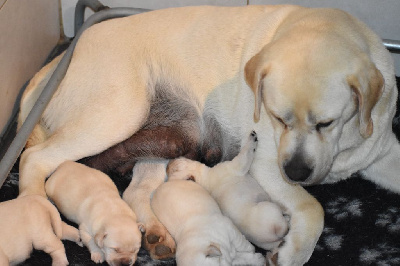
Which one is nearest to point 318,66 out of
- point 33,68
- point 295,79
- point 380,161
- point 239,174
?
point 295,79

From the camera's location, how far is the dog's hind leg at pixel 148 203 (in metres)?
2.35

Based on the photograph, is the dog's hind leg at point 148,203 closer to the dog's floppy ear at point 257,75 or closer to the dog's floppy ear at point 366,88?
the dog's floppy ear at point 257,75

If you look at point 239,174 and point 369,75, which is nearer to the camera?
point 369,75

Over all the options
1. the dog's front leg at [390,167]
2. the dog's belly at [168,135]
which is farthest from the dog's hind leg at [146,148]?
the dog's front leg at [390,167]

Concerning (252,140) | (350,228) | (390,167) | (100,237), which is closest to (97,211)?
(100,237)

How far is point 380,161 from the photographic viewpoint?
8.80ft

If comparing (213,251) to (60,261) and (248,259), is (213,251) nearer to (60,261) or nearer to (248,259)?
(248,259)

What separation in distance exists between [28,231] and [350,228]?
3.87 ft

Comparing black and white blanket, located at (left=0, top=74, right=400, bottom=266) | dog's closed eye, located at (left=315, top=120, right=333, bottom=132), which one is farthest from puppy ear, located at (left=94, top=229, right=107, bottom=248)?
dog's closed eye, located at (left=315, top=120, right=333, bottom=132)

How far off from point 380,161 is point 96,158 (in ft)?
3.76

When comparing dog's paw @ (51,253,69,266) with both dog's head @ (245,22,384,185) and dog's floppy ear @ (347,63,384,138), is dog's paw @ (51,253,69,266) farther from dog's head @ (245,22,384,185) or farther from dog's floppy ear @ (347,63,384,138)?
dog's floppy ear @ (347,63,384,138)

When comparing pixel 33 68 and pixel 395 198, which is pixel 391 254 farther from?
pixel 33 68

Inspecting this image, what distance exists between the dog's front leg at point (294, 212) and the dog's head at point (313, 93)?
0.16 metres

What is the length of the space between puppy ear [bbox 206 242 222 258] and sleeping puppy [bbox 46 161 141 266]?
0.26m
